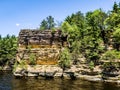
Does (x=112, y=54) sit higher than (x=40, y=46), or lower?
lower

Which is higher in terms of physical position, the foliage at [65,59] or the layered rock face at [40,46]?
the layered rock face at [40,46]

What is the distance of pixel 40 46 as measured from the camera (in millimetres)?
78938

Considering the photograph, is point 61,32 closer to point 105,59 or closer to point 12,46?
point 105,59

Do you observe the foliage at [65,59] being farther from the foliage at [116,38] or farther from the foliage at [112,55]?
the foliage at [116,38]

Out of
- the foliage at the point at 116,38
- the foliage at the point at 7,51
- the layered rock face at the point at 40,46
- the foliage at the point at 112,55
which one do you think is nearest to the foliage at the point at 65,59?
the layered rock face at the point at 40,46

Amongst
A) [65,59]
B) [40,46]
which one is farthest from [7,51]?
[65,59]

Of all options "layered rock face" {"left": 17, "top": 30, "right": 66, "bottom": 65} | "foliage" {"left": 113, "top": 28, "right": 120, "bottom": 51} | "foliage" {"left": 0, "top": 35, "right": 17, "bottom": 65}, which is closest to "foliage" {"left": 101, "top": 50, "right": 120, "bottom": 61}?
"foliage" {"left": 113, "top": 28, "right": 120, "bottom": 51}

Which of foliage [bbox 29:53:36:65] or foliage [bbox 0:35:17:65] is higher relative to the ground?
foliage [bbox 0:35:17:65]

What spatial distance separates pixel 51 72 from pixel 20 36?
18.3 metres

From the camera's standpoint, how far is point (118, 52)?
68562 millimetres

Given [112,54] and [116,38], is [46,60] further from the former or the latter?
[116,38]

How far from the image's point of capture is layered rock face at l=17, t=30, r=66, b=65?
7638 centimetres

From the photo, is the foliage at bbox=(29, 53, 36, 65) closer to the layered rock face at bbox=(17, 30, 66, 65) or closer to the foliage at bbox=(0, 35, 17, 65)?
the layered rock face at bbox=(17, 30, 66, 65)

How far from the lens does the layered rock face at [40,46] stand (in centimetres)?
7638
